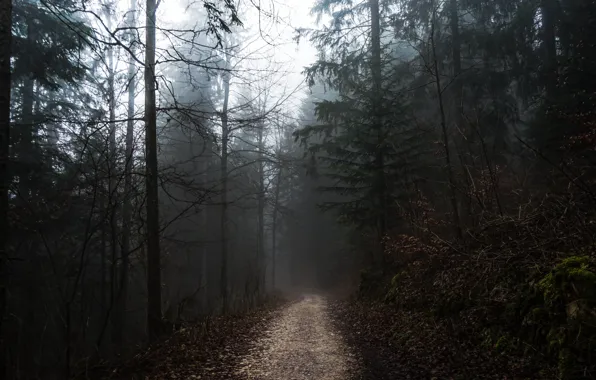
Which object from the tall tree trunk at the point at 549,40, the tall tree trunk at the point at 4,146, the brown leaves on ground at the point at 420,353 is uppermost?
the tall tree trunk at the point at 549,40

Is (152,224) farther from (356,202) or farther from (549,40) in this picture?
(549,40)

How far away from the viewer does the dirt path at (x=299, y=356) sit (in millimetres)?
5984

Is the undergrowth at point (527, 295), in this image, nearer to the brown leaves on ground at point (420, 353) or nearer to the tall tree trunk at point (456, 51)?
the brown leaves on ground at point (420, 353)

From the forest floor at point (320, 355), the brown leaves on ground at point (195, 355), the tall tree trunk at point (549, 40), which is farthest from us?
the tall tree trunk at point (549, 40)

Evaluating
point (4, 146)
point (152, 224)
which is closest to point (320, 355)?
point (152, 224)

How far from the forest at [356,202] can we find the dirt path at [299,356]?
0.21 ft

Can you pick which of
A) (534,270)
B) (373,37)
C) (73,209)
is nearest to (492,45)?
(373,37)

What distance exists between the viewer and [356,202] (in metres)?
14.8

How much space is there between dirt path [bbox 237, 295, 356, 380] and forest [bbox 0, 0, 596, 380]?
64mm

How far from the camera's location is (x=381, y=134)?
45.5 feet

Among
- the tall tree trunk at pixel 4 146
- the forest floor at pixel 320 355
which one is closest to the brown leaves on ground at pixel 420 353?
the forest floor at pixel 320 355

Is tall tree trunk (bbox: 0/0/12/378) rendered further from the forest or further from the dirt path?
the dirt path

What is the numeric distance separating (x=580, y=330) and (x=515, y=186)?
6.72m

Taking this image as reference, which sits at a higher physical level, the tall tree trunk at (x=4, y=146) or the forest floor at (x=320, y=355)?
the tall tree trunk at (x=4, y=146)
